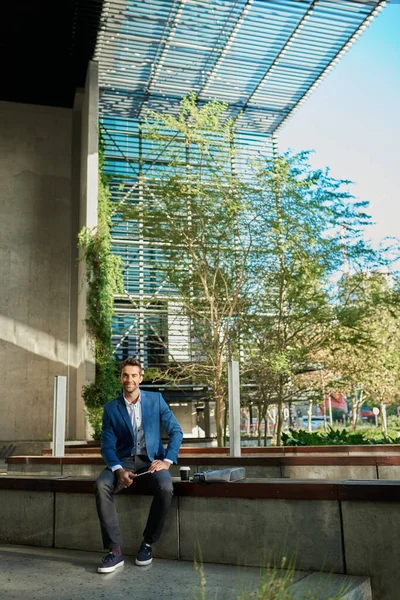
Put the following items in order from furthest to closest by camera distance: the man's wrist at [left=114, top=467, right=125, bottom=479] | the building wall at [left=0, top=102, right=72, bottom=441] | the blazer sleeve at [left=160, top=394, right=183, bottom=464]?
the building wall at [left=0, top=102, right=72, bottom=441] → the blazer sleeve at [left=160, top=394, right=183, bottom=464] → the man's wrist at [left=114, top=467, right=125, bottom=479]

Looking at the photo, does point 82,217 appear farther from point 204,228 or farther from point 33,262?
point 204,228

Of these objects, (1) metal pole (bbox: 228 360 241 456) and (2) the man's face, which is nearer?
(2) the man's face

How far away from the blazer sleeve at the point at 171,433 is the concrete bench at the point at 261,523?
0.21 m

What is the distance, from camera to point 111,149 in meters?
19.9

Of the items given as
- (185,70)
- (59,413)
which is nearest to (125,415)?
(59,413)

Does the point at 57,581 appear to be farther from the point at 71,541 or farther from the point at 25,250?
the point at 25,250

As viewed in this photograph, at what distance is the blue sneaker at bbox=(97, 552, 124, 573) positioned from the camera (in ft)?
12.7

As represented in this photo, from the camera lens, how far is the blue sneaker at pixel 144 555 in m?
4.08

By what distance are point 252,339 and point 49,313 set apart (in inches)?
282

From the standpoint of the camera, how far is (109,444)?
442 cm

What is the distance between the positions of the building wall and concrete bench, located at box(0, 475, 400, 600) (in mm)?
13170

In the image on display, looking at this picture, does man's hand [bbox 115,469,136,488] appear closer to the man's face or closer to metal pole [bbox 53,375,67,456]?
the man's face

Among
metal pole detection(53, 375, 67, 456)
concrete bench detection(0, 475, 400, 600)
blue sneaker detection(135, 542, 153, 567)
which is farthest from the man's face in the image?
metal pole detection(53, 375, 67, 456)

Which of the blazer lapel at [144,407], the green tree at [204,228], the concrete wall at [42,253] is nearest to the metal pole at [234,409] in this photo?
the blazer lapel at [144,407]
